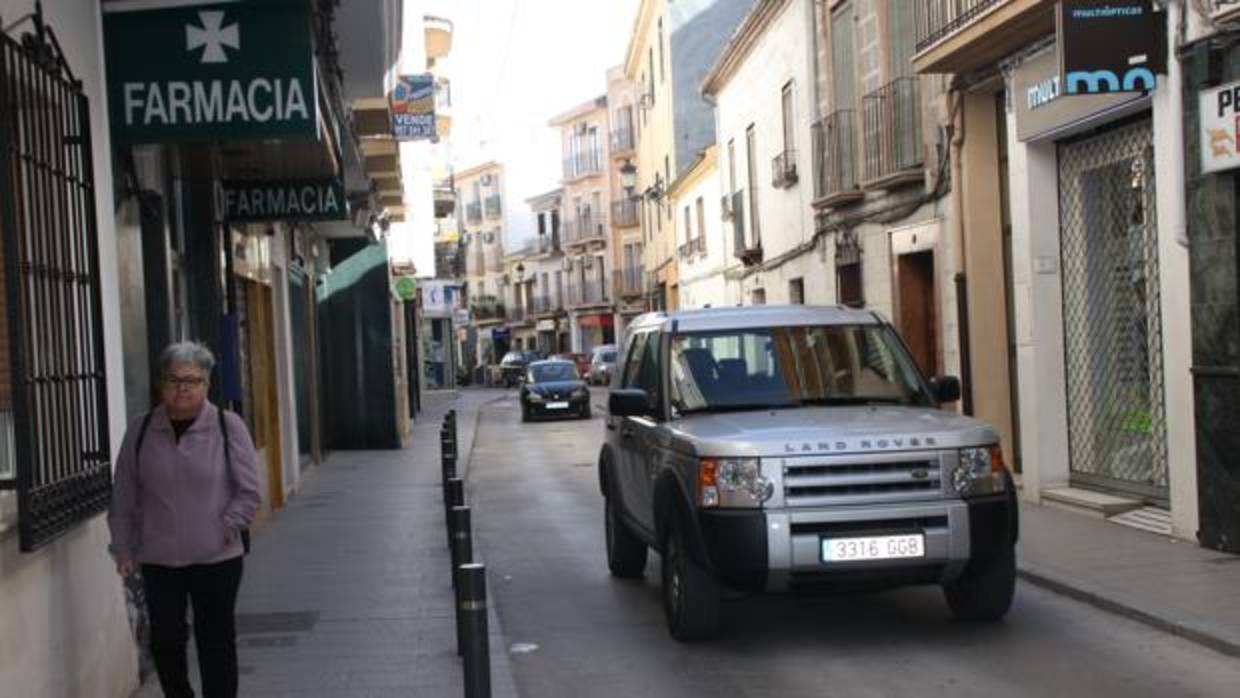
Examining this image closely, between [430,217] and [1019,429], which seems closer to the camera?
[1019,429]

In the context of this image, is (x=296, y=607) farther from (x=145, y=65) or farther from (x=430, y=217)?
(x=430, y=217)

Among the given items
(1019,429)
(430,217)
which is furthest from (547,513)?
(430,217)

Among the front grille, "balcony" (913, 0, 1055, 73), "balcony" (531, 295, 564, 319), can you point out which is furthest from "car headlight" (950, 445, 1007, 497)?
"balcony" (531, 295, 564, 319)

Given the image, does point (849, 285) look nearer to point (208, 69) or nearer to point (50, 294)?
point (208, 69)

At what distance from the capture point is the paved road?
638 cm

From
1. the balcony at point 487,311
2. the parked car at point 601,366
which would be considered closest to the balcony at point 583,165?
the balcony at point 487,311

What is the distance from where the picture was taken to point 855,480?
268 inches

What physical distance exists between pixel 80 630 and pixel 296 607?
351 centimetres

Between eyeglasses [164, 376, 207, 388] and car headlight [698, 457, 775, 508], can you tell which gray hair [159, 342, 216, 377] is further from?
car headlight [698, 457, 775, 508]

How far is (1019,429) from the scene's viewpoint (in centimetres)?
1312

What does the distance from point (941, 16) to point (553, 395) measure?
762 inches

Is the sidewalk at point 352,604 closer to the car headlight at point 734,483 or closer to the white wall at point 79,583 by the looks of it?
the white wall at point 79,583

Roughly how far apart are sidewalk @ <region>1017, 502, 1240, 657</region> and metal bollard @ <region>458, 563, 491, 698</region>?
13.5 ft

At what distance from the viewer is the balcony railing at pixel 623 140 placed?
65.1 m
